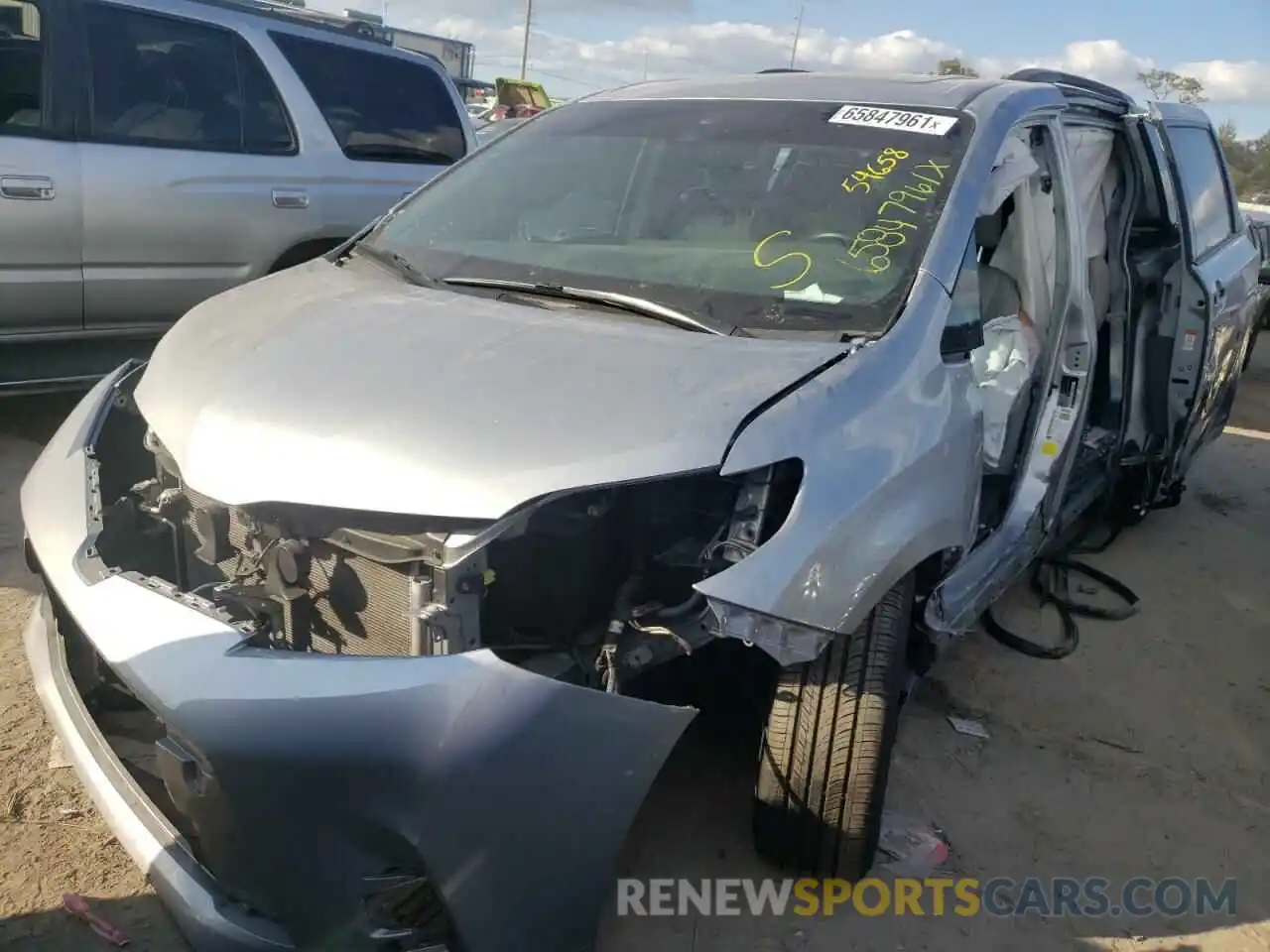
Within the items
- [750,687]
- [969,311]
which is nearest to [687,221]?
[969,311]

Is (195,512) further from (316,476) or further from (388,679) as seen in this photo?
(388,679)

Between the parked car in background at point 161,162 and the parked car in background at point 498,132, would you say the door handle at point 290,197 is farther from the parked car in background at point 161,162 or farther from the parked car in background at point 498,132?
the parked car in background at point 498,132

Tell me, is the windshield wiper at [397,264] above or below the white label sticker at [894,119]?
below

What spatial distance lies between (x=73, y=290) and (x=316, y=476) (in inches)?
132

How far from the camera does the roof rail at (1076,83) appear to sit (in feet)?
12.4

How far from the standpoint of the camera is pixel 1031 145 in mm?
3332

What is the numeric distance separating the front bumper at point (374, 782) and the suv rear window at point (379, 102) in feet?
13.5

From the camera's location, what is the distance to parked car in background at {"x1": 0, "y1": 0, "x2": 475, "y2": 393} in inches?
179

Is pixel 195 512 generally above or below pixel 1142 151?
below

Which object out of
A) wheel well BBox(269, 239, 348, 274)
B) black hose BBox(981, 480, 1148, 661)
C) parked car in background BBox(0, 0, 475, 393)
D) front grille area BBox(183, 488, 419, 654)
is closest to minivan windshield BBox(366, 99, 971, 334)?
front grille area BBox(183, 488, 419, 654)

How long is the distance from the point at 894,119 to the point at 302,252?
339cm

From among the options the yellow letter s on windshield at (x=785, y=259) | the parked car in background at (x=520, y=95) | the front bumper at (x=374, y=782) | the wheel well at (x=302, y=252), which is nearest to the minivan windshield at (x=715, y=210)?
the yellow letter s on windshield at (x=785, y=259)

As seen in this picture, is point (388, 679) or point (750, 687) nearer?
point (388, 679)

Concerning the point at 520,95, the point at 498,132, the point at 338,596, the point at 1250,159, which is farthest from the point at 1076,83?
the point at 1250,159
